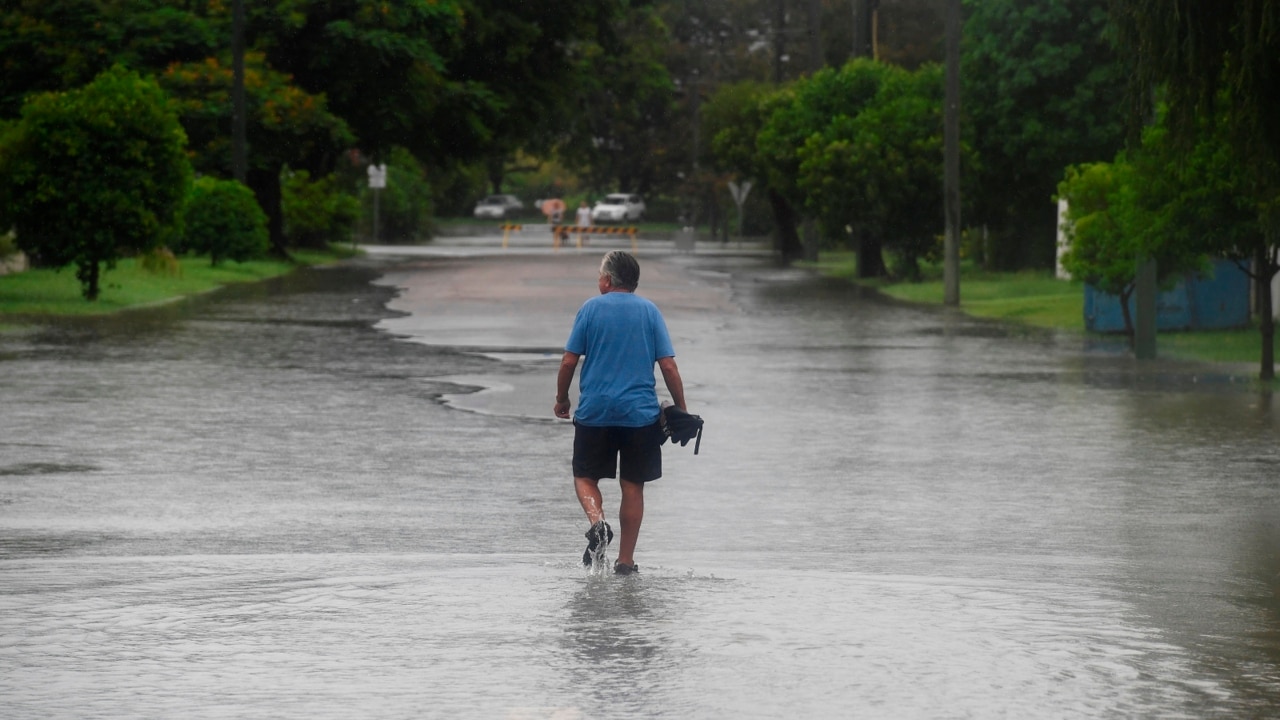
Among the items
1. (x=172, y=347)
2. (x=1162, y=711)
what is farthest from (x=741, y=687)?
(x=172, y=347)

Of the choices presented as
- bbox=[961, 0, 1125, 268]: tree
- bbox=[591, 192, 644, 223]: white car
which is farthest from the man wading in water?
bbox=[591, 192, 644, 223]: white car

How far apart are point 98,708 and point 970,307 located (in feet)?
104

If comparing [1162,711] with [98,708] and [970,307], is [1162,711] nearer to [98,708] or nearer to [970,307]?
[98,708]

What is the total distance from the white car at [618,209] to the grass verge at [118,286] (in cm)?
5944

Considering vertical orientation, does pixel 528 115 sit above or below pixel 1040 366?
above

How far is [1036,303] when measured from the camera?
37.0m

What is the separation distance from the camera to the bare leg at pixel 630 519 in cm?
1006

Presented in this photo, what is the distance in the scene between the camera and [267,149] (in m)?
52.1

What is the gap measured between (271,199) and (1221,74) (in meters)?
39.7

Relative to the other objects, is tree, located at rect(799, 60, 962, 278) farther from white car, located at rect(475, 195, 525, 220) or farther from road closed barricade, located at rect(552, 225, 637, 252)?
white car, located at rect(475, 195, 525, 220)

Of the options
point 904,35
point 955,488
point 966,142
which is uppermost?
point 904,35

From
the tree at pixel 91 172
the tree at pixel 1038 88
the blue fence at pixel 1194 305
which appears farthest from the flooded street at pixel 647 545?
the tree at pixel 1038 88

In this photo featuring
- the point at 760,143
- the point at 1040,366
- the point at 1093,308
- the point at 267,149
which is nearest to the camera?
the point at 1040,366

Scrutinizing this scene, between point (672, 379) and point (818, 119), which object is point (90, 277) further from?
point (672, 379)
